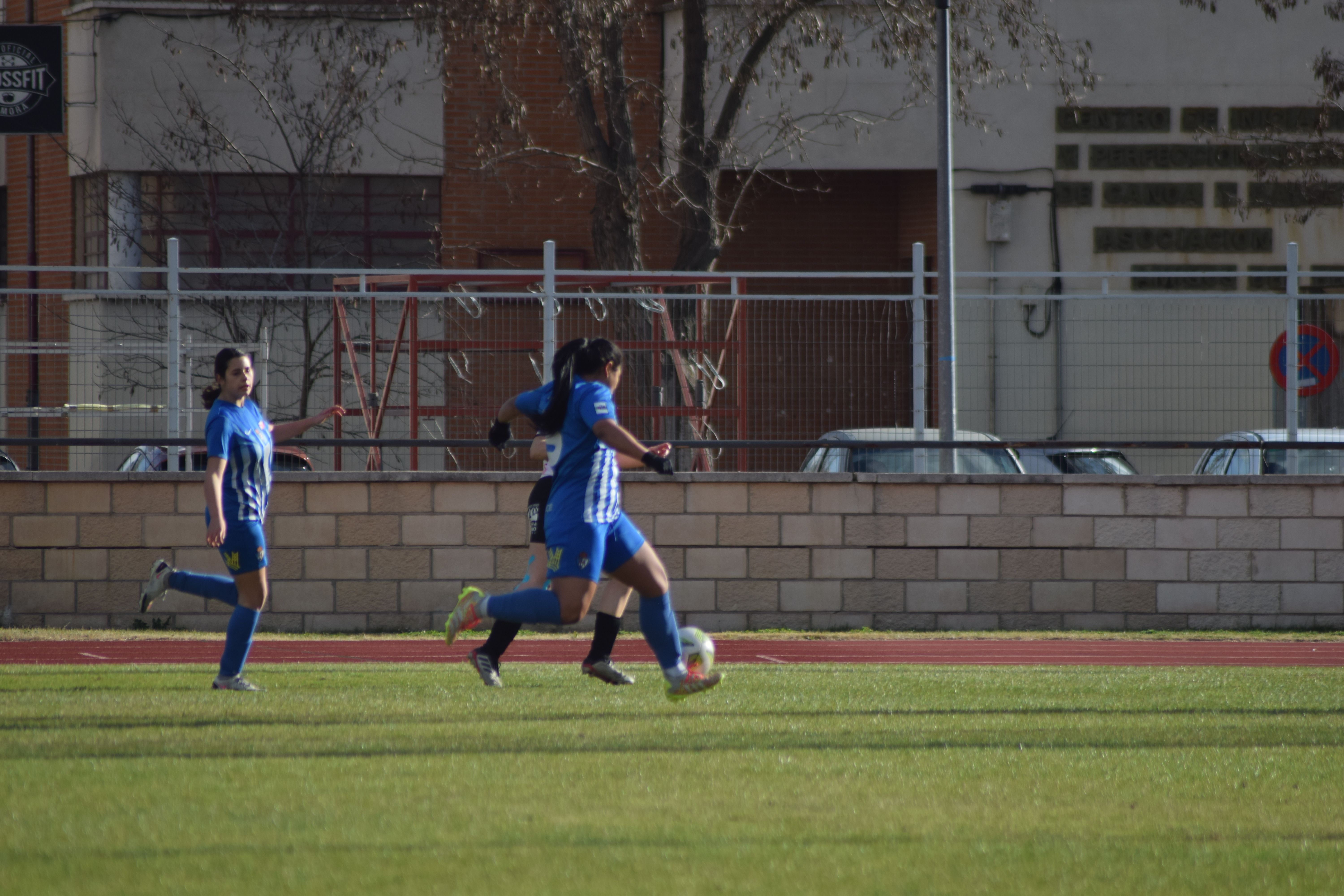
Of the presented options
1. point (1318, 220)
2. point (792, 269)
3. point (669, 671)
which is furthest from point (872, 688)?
point (1318, 220)

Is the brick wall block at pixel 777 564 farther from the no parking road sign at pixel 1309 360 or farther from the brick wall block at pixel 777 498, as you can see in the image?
the no parking road sign at pixel 1309 360

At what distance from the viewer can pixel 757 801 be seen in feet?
19.4

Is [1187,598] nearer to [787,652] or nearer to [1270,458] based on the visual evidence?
[1270,458]

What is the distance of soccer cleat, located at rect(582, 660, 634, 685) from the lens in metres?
8.89

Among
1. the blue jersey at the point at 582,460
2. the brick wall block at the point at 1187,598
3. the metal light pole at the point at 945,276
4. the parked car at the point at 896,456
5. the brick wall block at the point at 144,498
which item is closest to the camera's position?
the blue jersey at the point at 582,460

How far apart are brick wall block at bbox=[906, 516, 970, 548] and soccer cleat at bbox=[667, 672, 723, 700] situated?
22.0 ft

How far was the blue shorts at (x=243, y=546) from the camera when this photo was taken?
8555mm

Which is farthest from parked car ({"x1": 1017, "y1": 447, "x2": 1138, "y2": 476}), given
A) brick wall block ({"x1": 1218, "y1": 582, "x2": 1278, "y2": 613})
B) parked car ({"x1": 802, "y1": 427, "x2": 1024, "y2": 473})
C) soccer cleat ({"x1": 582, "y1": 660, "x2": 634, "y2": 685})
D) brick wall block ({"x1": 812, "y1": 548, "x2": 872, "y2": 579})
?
soccer cleat ({"x1": 582, "y1": 660, "x2": 634, "y2": 685})

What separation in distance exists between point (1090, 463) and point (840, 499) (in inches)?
104

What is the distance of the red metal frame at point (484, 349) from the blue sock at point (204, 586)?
5.23m

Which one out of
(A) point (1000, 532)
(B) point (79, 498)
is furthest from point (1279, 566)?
(B) point (79, 498)

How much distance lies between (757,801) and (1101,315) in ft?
31.1

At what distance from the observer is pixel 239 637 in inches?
345

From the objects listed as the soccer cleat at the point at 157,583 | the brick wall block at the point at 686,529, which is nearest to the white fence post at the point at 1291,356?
the brick wall block at the point at 686,529
